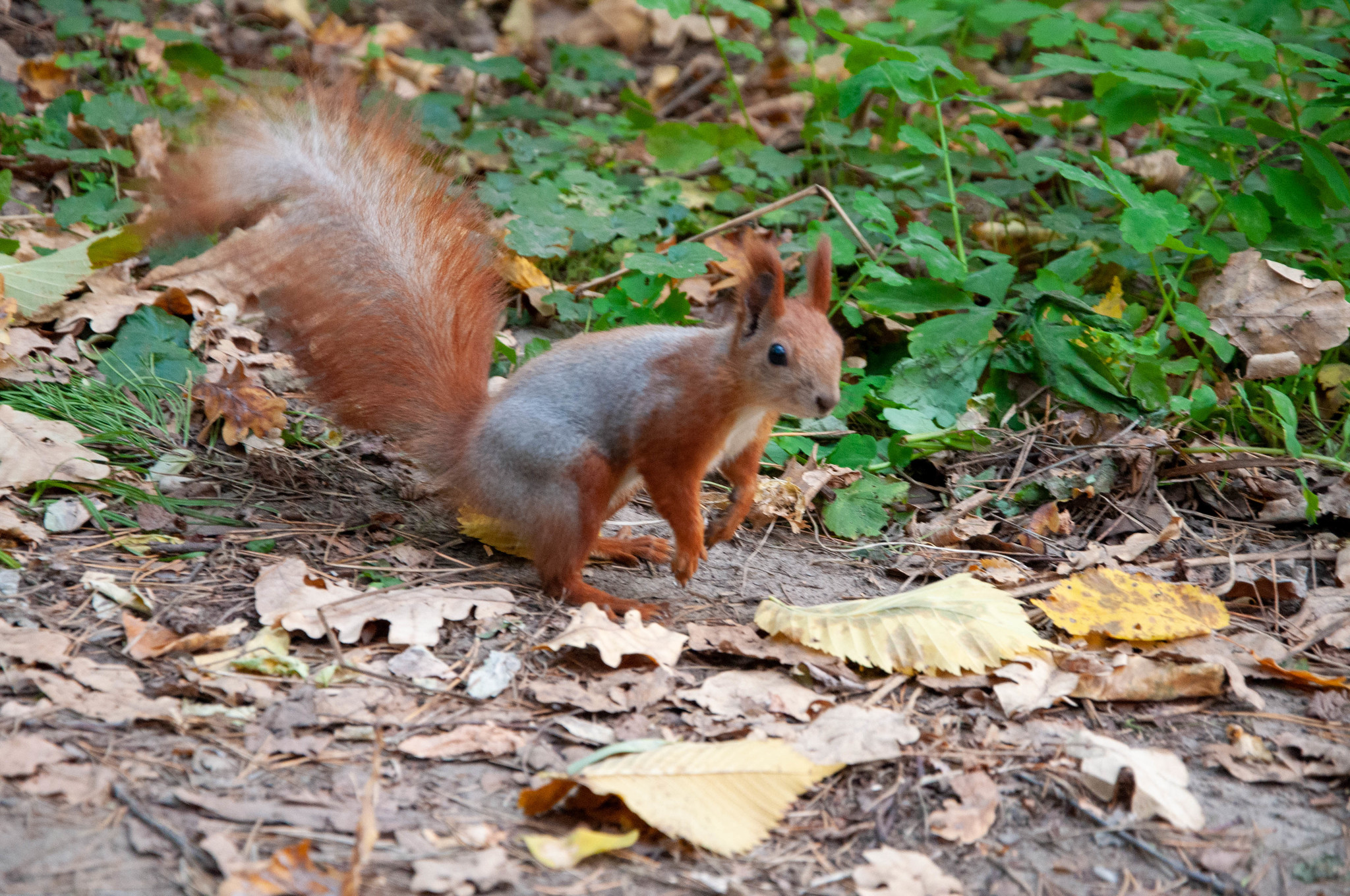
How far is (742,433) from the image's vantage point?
7.97ft

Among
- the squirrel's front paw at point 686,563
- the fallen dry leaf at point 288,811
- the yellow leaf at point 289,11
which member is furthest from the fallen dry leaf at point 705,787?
the yellow leaf at point 289,11

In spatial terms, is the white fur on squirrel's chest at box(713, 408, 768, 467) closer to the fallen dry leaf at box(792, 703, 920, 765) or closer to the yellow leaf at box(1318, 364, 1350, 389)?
the fallen dry leaf at box(792, 703, 920, 765)

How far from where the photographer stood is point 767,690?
2025mm

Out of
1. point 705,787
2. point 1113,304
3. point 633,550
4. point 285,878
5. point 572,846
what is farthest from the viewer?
point 1113,304

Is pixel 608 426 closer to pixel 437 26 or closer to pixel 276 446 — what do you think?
pixel 276 446

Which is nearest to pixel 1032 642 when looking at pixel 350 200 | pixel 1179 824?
pixel 1179 824

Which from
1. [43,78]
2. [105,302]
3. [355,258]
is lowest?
[105,302]

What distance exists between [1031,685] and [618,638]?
2.61 feet

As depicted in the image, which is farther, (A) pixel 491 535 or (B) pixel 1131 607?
(A) pixel 491 535

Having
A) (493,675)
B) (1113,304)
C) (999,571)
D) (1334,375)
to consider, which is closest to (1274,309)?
(1334,375)

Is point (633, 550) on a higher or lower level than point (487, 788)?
lower

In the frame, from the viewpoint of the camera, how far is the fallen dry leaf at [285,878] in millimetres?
1390

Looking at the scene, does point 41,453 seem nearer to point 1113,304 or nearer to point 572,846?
point 572,846

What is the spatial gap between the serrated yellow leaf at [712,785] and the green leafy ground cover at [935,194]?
1.06m
